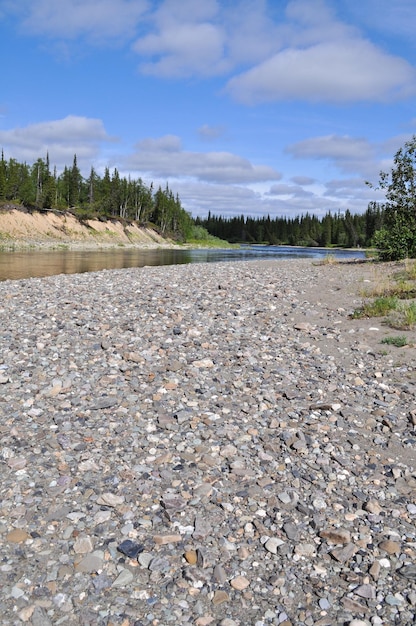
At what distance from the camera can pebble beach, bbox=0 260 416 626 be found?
13.7 feet

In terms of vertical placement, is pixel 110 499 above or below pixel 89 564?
above

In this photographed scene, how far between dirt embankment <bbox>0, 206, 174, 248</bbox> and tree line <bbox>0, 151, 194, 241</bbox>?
3386mm

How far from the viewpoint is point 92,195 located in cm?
12606

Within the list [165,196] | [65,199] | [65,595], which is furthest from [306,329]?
[165,196]

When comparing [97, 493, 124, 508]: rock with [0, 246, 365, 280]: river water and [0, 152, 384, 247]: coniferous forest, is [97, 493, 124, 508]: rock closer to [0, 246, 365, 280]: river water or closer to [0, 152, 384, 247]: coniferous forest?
[0, 246, 365, 280]: river water

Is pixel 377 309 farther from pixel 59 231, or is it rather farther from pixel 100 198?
pixel 100 198

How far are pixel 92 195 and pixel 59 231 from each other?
33860 millimetres

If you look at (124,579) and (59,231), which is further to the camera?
(59,231)

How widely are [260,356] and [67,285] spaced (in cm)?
1226

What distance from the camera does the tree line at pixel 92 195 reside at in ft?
340

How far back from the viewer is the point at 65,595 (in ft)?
13.5

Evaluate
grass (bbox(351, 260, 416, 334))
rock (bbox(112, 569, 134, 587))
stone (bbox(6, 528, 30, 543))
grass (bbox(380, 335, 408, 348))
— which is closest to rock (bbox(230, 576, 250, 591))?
rock (bbox(112, 569, 134, 587))

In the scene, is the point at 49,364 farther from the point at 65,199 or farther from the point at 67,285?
the point at 65,199

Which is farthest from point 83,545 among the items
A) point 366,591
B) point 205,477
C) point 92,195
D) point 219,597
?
point 92,195
